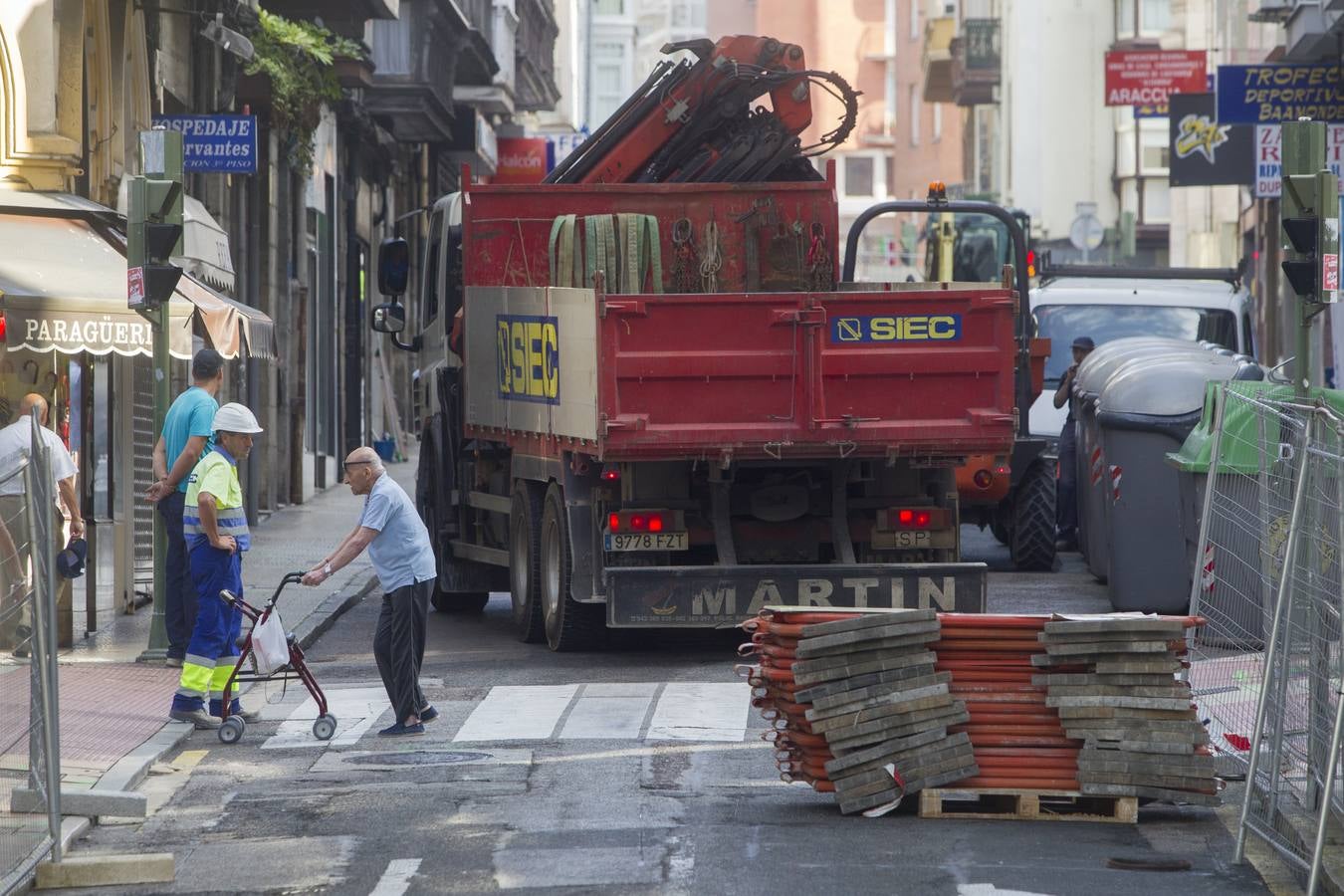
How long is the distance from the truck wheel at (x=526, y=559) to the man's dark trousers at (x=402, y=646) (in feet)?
10.2

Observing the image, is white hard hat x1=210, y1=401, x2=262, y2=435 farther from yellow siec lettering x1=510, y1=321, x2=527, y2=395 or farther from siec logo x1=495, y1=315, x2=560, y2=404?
yellow siec lettering x1=510, y1=321, x2=527, y2=395

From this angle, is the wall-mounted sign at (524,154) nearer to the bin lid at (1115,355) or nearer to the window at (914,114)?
the bin lid at (1115,355)

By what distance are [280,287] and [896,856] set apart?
2039cm

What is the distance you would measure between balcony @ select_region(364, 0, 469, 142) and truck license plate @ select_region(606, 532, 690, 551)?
60.9 ft

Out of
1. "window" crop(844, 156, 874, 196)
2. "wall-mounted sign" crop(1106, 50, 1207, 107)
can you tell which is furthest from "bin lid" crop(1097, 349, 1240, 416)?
"window" crop(844, 156, 874, 196)

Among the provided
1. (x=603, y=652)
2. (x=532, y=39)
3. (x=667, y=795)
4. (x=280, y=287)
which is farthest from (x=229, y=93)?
(x=532, y=39)

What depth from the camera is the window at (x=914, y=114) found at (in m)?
100

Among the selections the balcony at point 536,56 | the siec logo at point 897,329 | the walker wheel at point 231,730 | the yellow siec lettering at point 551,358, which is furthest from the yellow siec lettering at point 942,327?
the balcony at point 536,56

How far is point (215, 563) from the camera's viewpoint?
1243cm

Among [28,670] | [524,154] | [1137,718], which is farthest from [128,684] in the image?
[524,154]

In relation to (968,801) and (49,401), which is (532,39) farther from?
(968,801)

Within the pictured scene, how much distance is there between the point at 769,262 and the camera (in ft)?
53.8

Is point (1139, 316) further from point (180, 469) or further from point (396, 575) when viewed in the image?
point (396, 575)

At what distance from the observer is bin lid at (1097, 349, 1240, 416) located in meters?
16.4
